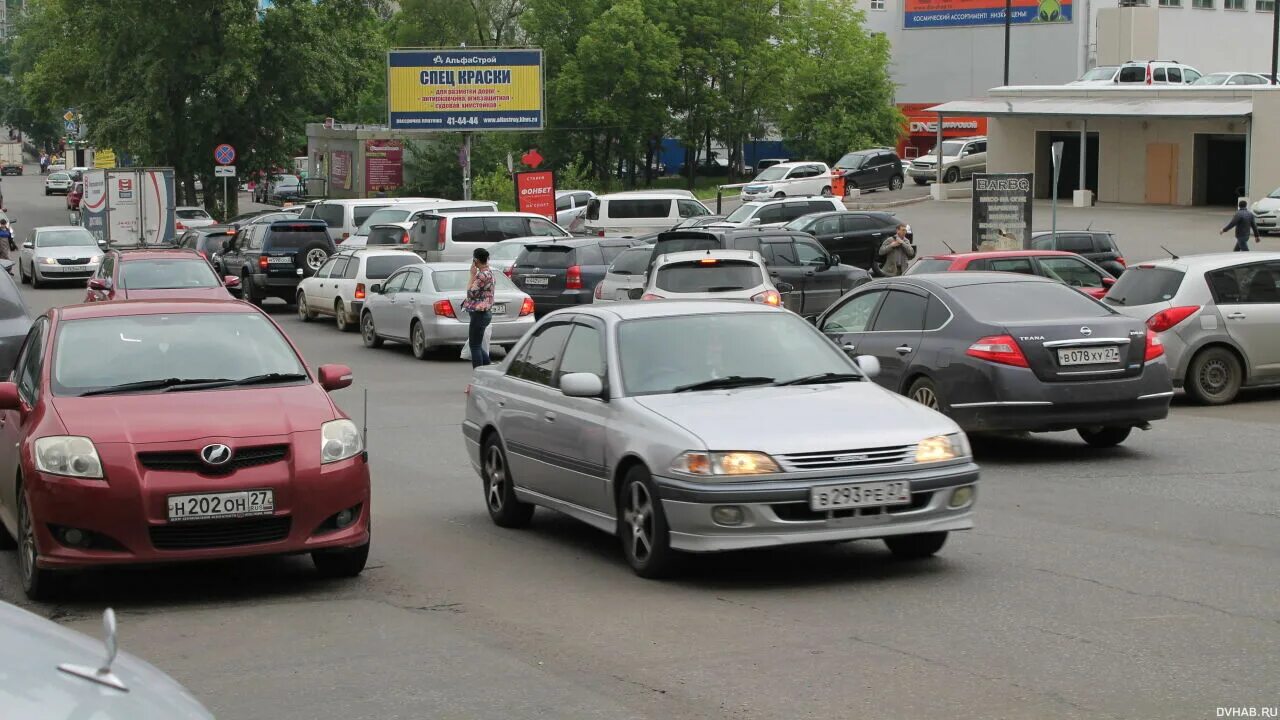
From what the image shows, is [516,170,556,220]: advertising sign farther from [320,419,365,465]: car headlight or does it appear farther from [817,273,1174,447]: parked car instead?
[320,419,365,465]: car headlight

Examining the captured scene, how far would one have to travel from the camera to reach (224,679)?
667 centimetres

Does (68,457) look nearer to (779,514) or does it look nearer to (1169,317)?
(779,514)

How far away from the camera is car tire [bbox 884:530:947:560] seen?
29.1 ft

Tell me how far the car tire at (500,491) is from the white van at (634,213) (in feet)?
110

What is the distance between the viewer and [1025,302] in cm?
1338

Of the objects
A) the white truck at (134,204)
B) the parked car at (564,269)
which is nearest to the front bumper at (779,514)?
the parked car at (564,269)

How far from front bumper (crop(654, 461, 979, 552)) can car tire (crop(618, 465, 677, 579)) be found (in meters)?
0.08

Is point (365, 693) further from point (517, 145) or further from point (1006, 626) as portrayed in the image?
point (517, 145)

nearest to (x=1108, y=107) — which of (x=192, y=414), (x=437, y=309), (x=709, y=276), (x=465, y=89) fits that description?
(x=465, y=89)

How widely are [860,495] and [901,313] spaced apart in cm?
618

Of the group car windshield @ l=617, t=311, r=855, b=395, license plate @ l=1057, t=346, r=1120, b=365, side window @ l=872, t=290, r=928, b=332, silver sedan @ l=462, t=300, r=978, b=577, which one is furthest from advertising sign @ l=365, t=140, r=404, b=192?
car windshield @ l=617, t=311, r=855, b=395

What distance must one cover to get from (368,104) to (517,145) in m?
25.9

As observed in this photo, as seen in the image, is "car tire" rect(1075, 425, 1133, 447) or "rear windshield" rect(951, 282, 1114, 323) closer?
"rear windshield" rect(951, 282, 1114, 323)

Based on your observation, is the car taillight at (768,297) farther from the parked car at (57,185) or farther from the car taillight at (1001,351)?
the parked car at (57,185)
